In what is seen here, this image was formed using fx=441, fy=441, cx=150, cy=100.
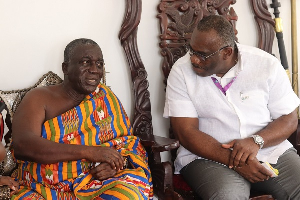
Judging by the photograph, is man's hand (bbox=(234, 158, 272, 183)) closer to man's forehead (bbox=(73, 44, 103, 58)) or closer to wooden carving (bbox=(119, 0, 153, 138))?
wooden carving (bbox=(119, 0, 153, 138))

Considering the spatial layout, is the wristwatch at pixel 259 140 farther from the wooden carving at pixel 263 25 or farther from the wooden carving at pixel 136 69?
the wooden carving at pixel 263 25

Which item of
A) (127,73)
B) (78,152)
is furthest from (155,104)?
(78,152)

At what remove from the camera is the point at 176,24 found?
297 cm

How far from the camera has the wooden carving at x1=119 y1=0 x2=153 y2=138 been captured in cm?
287

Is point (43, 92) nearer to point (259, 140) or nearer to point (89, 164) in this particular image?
point (89, 164)

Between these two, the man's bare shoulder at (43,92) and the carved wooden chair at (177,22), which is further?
the carved wooden chair at (177,22)

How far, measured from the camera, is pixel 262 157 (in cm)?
260

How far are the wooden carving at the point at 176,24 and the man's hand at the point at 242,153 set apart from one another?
2.53ft

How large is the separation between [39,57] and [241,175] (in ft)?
4.62

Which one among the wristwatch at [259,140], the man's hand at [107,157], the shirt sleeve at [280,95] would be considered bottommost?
the wristwatch at [259,140]

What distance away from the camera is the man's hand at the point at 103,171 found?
2260 millimetres

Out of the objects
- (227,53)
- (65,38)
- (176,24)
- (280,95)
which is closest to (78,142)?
(65,38)

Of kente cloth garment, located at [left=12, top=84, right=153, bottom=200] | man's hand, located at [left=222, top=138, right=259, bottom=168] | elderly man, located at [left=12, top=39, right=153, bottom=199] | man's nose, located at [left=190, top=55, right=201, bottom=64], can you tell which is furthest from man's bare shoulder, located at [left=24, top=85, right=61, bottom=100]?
man's hand, located at [left=222, top=138, right=259, bottom=168]

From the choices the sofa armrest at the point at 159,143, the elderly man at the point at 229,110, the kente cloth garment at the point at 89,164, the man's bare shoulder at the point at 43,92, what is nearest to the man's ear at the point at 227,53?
the elderly man at the point at 229,110
